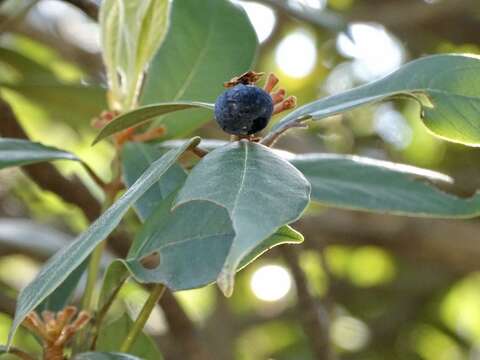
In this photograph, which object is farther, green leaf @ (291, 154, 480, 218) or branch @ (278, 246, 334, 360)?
branch @ (278, 246, 334, 360)

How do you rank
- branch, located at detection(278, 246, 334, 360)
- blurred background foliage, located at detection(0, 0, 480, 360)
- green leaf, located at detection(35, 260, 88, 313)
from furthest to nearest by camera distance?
blurred background foliage, located at detection(0, 0, 480, 360) → branch, located at detection(278, 246, 334, 360) → green leaf, located at detection(35, 260, 88, 313)

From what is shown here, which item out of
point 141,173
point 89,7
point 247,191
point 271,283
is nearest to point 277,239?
point 247,191

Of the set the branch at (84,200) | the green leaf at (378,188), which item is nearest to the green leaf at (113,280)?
the green leaf at (378,188)

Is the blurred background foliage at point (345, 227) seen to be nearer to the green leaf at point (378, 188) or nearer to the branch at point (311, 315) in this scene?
the branch at point (311, 315)

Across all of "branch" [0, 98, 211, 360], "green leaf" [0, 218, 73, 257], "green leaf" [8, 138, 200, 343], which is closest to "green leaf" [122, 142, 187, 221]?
"green leaf" [8, 138, 200, 343]

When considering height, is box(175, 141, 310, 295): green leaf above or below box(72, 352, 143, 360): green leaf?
above

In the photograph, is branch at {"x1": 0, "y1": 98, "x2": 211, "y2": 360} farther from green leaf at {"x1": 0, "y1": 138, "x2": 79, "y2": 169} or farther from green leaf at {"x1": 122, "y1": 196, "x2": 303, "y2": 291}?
green leaf at {"x1": 122, "y1": 196, "x2": 303, "y2": 291}

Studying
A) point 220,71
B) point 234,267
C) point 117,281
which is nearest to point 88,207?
point 220,71
